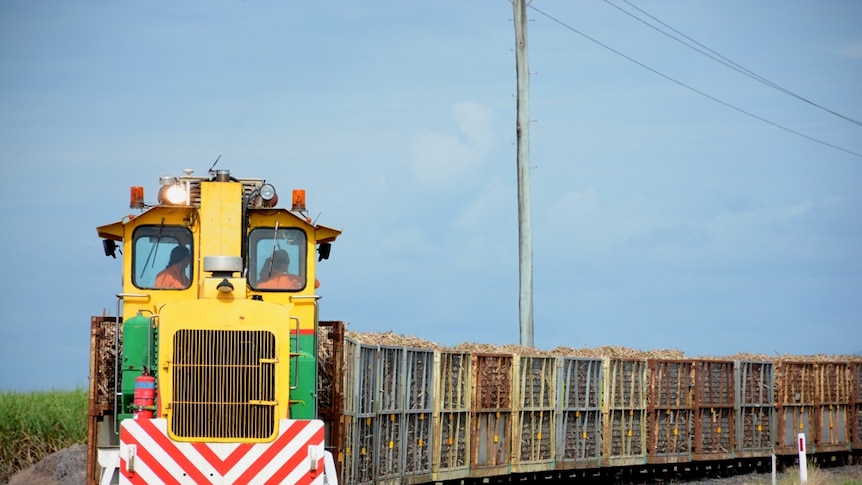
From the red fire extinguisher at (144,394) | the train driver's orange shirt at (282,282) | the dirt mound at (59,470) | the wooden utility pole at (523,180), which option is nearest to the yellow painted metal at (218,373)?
the red fire extinguisher at (144,394)

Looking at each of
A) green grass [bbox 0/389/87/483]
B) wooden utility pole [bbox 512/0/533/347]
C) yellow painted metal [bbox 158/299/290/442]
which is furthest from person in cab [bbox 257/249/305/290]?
green grass [bbox 0/389/87/483]

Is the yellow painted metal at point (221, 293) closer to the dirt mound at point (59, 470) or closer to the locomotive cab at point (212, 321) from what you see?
the locomotive cab at point (212, 321)

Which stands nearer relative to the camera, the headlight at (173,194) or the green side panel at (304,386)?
the green side panel at (304,386)

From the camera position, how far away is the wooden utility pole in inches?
1091

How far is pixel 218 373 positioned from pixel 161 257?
1963 mm

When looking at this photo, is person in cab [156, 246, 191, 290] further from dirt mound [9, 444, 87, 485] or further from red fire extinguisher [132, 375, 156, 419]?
dirt mound [9, 444, 87, 485]

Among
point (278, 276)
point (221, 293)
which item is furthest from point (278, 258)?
point (221, 293)

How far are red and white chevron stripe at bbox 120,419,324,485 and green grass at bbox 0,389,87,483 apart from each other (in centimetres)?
1603

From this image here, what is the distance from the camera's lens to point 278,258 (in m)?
13.5

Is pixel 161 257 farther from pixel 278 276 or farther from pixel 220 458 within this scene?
pixel 220 458

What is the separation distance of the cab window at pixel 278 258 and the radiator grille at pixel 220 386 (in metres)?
1.25

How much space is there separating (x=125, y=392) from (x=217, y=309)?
1628 mm

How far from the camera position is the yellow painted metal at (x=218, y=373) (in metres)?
12.2

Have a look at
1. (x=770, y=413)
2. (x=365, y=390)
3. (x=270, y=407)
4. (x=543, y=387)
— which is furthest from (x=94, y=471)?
(x=770, y=413)
